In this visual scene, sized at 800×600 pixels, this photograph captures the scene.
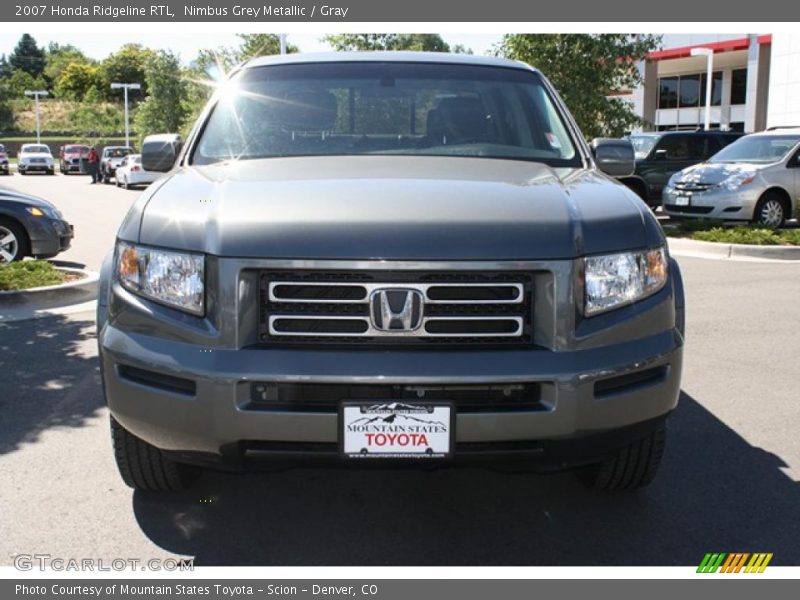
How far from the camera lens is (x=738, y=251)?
12727 millimetres

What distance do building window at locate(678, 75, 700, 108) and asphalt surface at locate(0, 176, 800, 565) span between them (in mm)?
43365

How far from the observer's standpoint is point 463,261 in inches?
119

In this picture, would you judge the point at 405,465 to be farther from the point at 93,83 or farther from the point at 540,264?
the point at 93,83

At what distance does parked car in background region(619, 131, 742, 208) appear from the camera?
18.3 meters

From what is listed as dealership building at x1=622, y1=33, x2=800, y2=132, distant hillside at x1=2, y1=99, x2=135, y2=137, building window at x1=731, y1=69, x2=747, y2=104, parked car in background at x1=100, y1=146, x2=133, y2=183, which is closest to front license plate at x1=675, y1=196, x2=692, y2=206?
dealership building at x1=622, y1=33, x2=800, y2=132

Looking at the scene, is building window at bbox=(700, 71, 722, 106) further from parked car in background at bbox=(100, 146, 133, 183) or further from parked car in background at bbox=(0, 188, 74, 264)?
parked car in background at bbox=(0, 188, 74, 264)

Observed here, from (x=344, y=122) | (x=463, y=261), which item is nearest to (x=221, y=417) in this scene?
(x=463, y=261)

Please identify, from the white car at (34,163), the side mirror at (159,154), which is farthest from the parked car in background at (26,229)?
the white car at (34,163)

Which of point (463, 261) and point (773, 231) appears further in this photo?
point (773, 231)

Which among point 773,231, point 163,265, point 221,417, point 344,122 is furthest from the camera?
point 773,231

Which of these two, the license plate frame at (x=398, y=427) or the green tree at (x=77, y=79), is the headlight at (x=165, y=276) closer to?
the license plate frame at (x=398, y=427)

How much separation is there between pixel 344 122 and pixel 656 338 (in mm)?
1936

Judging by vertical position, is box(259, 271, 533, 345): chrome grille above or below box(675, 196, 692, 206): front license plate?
above

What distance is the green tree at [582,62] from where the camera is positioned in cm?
1825
